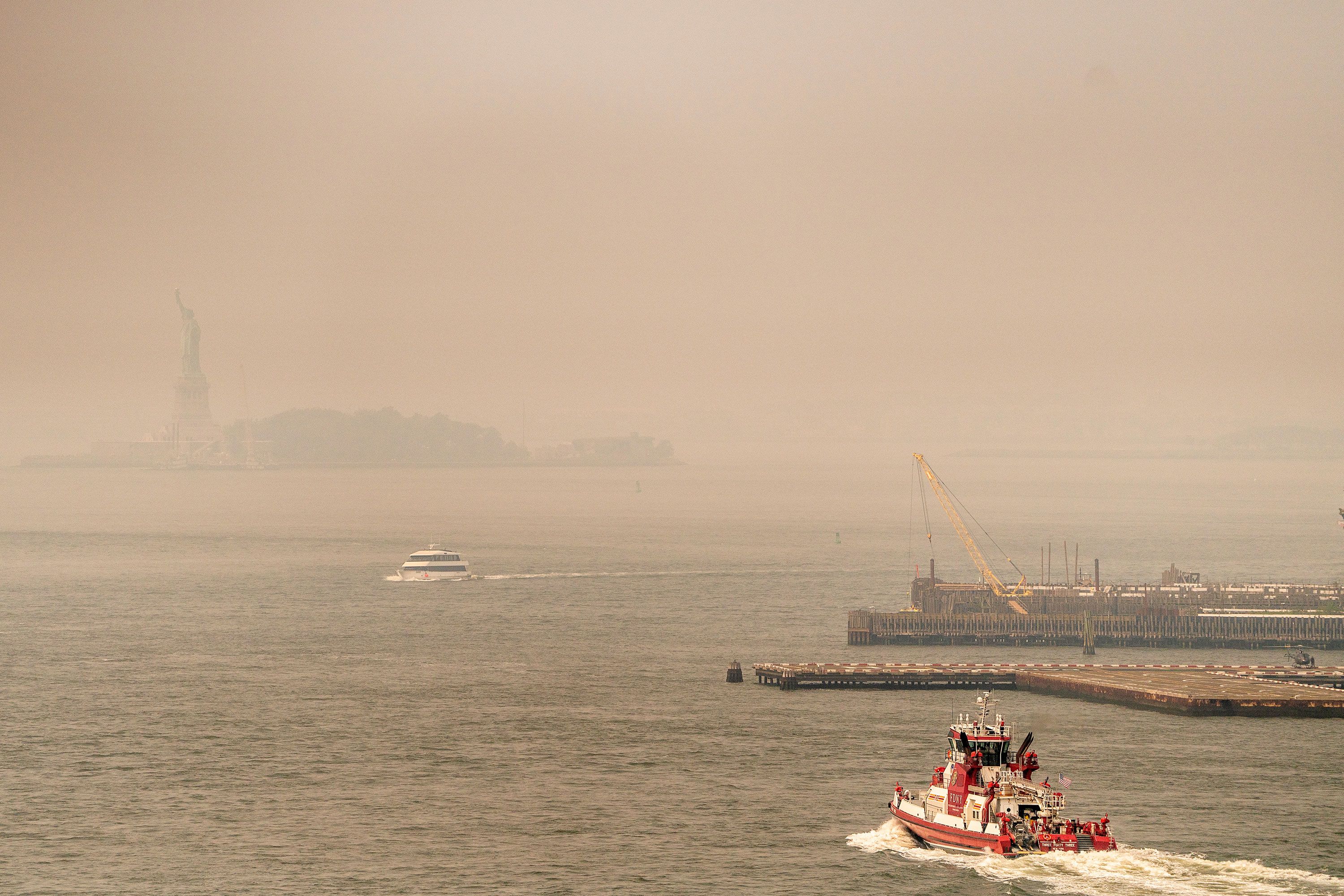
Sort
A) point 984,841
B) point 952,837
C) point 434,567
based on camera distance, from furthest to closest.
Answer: point 434,567
point 952,837
point 984,841

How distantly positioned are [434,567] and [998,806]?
5150 inches

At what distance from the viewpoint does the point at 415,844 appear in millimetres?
64938

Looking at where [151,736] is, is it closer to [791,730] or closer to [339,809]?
[339,809]

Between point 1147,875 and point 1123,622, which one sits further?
point 1123,622

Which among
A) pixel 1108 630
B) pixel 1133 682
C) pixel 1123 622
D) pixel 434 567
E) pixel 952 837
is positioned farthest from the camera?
pixel 434 567

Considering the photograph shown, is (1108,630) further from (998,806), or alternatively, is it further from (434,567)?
(434,567)

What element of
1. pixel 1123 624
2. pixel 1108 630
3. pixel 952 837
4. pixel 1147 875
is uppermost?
pixel 1123 624

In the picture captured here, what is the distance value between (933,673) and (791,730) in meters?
19.2

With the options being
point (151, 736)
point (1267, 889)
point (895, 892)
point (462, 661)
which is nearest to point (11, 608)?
point (462, 661)

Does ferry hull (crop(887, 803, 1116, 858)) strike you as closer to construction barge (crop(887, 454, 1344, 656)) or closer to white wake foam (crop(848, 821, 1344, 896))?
white wake foam (crop(848, 821, 1344, 896))

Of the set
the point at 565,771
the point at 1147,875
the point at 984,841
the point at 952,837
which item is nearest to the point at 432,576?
the point at 565,771

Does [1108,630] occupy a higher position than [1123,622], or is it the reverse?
[1123,622]

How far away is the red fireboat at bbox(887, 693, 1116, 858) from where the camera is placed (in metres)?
58.2

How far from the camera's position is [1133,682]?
9912cm
